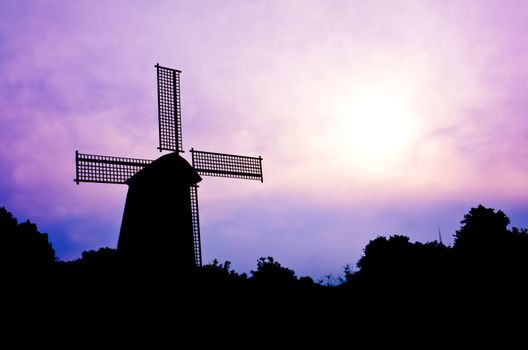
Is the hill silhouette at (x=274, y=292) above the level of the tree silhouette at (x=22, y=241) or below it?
below

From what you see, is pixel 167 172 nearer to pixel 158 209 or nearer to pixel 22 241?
pixel 158 209

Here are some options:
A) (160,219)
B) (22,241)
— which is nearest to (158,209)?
(160,219)

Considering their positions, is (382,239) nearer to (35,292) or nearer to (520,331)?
(520,331)

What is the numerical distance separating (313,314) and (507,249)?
527 inches

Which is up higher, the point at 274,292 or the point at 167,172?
the point at 167,172

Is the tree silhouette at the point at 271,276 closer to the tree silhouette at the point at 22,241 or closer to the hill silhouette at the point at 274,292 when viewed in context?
the hill silhouette at the point at 274,292

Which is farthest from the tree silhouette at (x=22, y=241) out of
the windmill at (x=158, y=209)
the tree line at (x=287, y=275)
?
the windmill at (x=158, y=209)

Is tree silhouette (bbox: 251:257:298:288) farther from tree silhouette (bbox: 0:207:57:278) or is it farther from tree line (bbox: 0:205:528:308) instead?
tree silhouette (bbox: 0:207:57:278)

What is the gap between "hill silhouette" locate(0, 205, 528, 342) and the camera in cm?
1225

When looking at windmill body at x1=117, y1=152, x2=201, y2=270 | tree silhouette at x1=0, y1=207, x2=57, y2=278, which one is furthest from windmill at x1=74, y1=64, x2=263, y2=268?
tree silhouette at x1=0, y1=207, x2=57, y2=278

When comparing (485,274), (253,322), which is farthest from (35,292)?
(485,274)

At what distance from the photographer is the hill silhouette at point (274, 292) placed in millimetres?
12250

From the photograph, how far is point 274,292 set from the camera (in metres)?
14.4

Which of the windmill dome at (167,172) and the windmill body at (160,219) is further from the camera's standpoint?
the windmill dome at (167,172)
